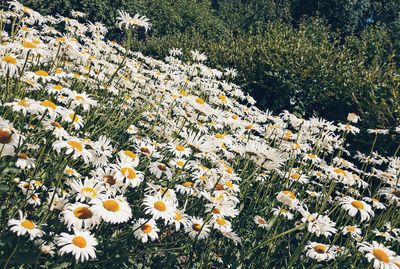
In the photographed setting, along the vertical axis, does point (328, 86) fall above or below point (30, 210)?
above

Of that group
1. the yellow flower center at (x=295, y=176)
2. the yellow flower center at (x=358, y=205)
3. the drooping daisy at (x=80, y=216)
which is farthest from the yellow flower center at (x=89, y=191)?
the yellow flower center at (x=295, y=176)

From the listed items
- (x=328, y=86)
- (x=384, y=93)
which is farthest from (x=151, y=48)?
(x=384, y=93)

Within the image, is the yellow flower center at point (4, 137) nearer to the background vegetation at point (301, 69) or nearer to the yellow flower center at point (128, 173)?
the yellow flower center at point (128, 173)

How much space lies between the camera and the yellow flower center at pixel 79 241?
1767mm

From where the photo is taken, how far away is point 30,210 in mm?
2619

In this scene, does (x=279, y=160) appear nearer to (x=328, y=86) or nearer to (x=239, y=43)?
(x=328, y=86)

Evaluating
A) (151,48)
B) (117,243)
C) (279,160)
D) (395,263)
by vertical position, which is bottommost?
(151,48)

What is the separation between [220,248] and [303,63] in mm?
4942

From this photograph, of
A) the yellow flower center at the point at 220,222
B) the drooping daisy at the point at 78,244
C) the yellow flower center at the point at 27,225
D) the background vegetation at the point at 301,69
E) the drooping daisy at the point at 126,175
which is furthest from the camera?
the background vegetation at the point at 301,69

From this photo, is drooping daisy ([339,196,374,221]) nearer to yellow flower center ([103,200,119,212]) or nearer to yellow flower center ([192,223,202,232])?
yellow flower center ([192,223,202,232])

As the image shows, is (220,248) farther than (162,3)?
No

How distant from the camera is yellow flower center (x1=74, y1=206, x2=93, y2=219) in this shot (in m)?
1.85

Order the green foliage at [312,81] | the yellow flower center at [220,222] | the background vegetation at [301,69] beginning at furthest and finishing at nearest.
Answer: the background vegetation at [301,69]
the green foliage at [312,81]
the yellow flower center at [220,222]

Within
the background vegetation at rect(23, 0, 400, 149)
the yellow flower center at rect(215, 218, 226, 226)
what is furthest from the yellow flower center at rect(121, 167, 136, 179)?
the background vegetation at rect(23, 0, 400, 149)
